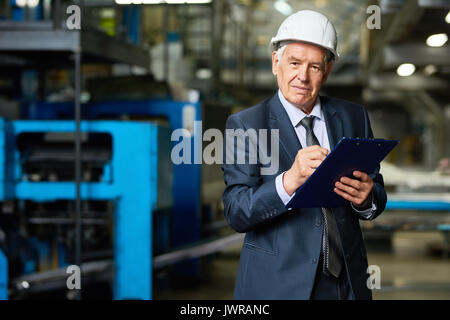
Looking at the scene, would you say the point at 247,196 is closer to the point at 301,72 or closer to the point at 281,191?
the point at 281,191

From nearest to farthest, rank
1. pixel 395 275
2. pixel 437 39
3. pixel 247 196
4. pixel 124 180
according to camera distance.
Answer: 1. pixel 247 196
2. pixel 124 180
3. pixel 395 275
4. pixel 437 39

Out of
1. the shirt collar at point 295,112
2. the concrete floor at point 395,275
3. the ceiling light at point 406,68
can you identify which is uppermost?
the ceiling light at point 406,68

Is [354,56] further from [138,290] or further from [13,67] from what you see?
[138,290]

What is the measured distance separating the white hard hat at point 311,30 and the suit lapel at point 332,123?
0.21 meters

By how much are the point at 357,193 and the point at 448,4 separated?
3.50m

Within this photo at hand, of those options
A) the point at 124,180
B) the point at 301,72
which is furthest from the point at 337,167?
the point at 124,180

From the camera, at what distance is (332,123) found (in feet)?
6.71

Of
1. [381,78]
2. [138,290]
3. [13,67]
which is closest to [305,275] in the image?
[138,290]

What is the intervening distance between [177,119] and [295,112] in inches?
148

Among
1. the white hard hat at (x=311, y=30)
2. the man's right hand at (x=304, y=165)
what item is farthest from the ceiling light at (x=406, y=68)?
the man's right hand at (x=304, y=165)

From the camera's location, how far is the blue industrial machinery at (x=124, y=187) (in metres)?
4.27

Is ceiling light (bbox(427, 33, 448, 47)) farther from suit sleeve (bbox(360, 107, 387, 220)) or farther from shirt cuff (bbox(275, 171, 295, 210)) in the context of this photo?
shirt cuff (bbox(275, 171, 295, 210))

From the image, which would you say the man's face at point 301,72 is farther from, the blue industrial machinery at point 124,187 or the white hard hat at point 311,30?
the blue industrial machinery at point 124,187

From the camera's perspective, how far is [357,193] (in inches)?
70.7
